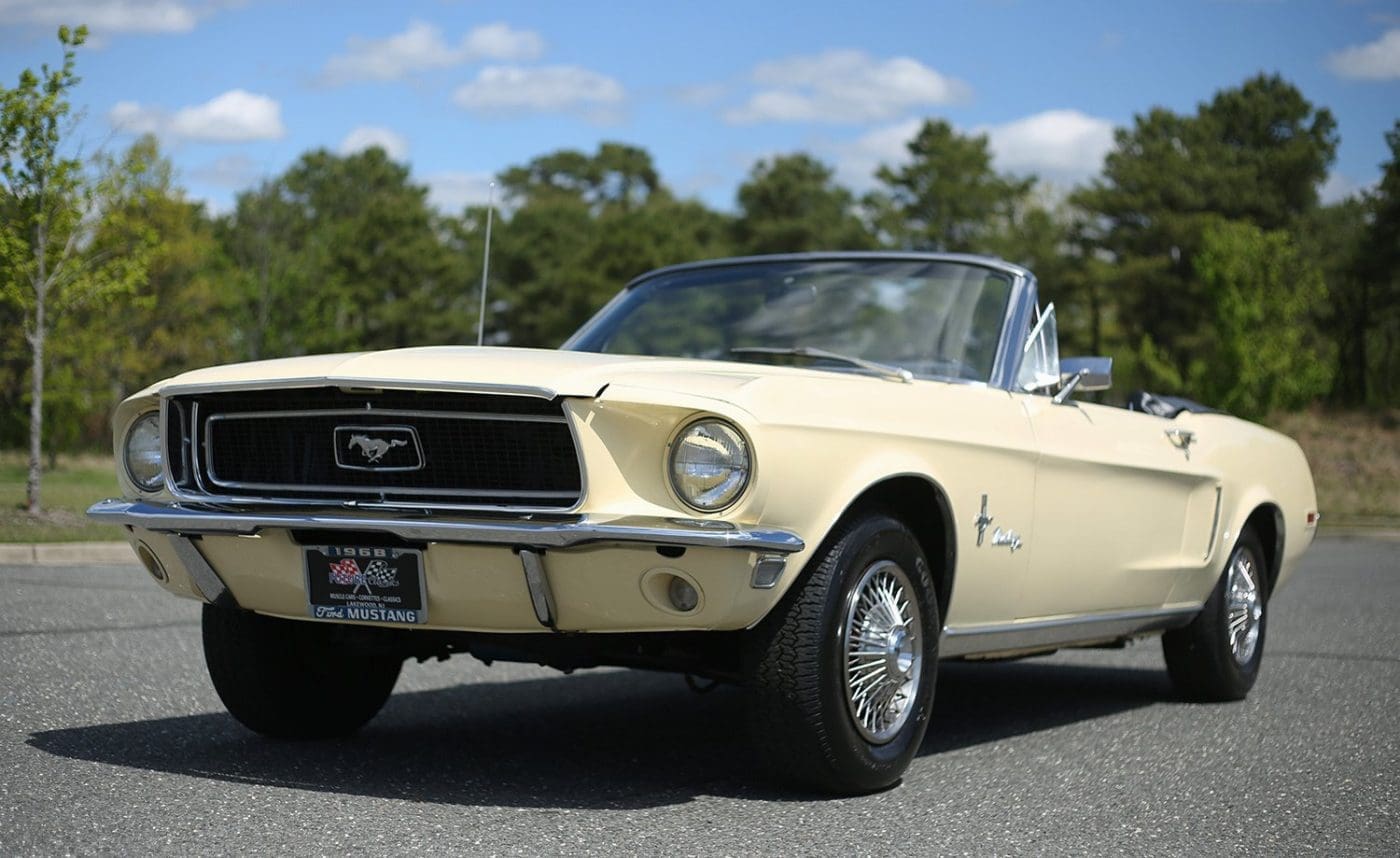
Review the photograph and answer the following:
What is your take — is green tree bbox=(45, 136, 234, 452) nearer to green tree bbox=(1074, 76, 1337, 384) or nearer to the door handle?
the door handle

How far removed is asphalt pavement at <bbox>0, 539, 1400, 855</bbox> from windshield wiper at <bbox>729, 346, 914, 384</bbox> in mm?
1220

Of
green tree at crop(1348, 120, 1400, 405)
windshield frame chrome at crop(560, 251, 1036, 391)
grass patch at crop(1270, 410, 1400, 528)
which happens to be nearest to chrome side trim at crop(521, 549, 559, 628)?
windshield frame chrome at crop(560, 251, 1036, 391)

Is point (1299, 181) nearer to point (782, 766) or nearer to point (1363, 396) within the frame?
point (1363, 396)

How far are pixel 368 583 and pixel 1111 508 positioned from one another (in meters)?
2.72

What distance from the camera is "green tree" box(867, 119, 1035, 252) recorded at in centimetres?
6178

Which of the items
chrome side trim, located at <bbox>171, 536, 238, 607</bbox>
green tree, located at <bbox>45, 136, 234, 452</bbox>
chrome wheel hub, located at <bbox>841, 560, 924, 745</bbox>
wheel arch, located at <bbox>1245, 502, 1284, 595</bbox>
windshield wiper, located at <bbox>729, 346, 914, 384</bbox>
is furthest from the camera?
green tree, located at <bbox>45, 136, 234, 452</bbox>

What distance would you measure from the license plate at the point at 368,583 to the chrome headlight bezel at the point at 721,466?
67 centimetres

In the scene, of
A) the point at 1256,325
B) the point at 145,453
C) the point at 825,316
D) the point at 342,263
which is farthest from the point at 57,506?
the point at 342,263

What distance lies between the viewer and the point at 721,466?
12.7ft

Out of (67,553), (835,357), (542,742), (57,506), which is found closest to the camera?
(542,742)

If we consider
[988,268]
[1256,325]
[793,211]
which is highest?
[793,211]

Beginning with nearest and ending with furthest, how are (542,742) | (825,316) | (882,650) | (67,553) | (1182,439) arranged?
1. (882,650)
2. (542,742)
3. (825,316)
4. (1182,439)
5. (67,553)

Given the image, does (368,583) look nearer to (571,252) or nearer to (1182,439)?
(1182,439)

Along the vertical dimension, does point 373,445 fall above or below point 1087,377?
below
